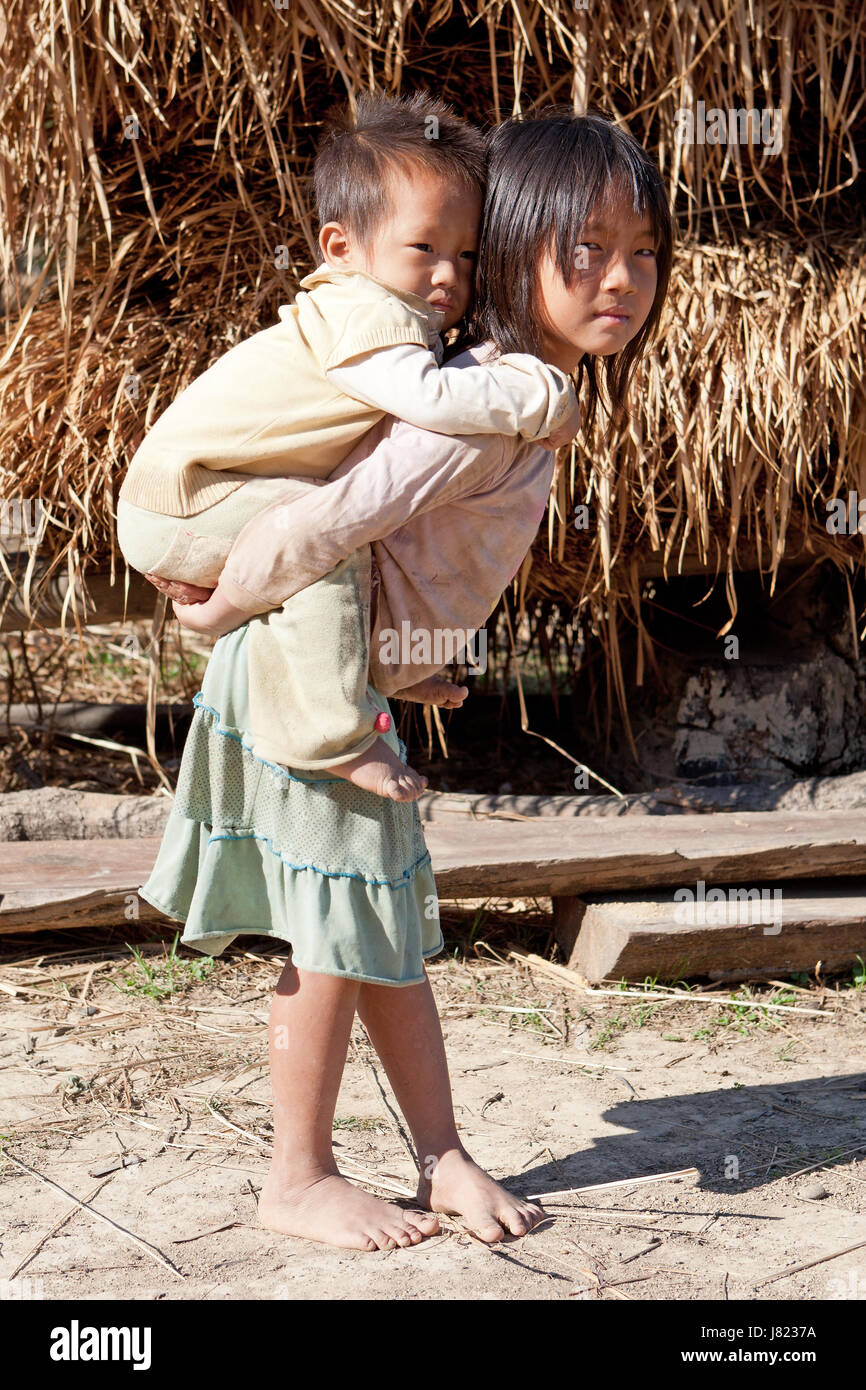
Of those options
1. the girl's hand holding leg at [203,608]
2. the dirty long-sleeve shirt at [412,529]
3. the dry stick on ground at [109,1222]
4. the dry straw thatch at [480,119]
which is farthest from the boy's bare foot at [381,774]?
the dry straw thatch at [480,119]

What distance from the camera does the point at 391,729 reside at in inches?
60.3

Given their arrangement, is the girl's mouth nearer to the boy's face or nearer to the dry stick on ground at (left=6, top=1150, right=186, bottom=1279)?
the boy's face

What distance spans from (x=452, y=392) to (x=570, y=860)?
131cm

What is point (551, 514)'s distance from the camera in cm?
265

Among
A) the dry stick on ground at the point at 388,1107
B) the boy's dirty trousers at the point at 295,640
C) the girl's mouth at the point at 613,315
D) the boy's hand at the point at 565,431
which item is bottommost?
the dry stick on ground at the point at 388,1107

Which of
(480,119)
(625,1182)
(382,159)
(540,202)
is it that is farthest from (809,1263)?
(480,119)

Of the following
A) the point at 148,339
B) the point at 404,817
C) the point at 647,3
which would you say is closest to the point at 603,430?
the point at 647,3

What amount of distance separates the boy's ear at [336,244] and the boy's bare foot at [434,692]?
50 cm

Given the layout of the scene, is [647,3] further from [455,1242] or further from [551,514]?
[455,1242]

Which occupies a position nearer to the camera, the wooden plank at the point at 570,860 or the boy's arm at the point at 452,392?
the boy's arm at the point at 452,392

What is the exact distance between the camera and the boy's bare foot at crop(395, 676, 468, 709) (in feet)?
5.36

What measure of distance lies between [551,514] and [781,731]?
2.82 feet

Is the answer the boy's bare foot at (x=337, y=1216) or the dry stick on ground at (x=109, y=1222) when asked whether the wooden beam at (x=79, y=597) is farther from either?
the boy's bare foot at (x=337, y=1216)

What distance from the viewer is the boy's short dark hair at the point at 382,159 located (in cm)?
142
